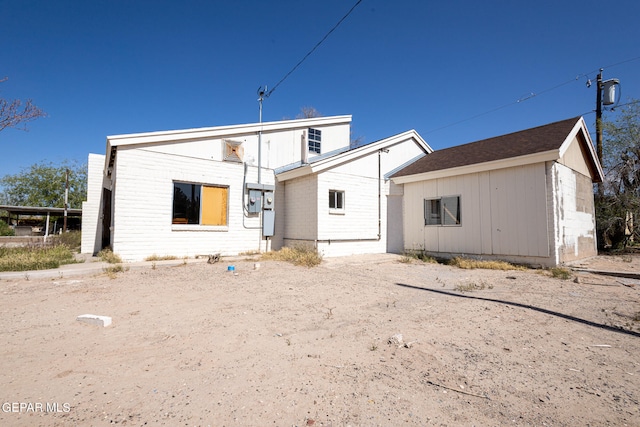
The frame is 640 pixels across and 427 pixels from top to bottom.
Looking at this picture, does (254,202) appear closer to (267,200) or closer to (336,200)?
(267,200)

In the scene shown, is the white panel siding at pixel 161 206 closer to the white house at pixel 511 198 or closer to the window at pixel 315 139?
the window at pixel 315 139

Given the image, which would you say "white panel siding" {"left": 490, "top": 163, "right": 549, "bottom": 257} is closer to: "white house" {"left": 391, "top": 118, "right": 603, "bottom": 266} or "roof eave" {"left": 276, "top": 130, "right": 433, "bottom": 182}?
"white house" {"left": 391, "top": 118, "right": 603, "bottom": 266}

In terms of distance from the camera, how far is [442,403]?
2.29 metres

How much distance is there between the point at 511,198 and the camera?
367 inches

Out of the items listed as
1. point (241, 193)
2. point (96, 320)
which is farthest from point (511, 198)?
point (96, 320)

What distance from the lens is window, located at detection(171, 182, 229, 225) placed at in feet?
34.1

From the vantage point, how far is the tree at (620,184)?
12984 mm

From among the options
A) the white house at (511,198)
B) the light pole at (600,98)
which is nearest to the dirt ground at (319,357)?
the white house at (511,198)

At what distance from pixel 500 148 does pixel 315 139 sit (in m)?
7.52

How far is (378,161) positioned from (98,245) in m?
12.4

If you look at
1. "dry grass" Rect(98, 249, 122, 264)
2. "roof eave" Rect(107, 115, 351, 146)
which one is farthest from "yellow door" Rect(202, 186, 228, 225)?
"dry grass" Rect(98, 249, 122, 264)

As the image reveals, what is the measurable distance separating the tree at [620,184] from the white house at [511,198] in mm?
1726

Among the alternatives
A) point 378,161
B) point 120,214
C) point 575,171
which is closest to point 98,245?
point 120,214

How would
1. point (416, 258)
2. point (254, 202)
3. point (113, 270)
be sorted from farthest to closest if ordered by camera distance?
point (254, 202), point (416, 258), point (113, 270)
